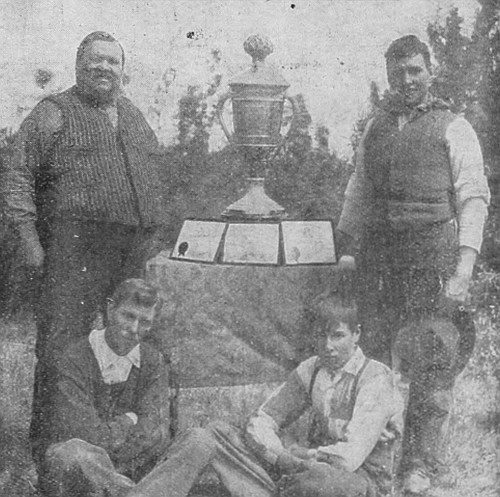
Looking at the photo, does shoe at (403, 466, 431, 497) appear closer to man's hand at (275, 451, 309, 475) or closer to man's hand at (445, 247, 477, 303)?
man's hand at (275, 451, 309, 475)

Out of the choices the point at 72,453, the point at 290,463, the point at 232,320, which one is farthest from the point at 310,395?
the point at 72,453

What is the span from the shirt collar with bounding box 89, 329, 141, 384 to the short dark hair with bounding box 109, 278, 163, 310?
0.58ft

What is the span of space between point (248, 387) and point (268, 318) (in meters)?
0.32

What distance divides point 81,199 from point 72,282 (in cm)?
37

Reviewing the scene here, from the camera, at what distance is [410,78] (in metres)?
4.99

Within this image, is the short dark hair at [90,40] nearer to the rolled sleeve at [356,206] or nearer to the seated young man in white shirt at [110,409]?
the seated young man in white shirt at [110,409]

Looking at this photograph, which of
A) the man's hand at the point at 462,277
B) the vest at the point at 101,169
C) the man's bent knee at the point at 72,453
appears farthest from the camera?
the man's hand at the point at 462,277

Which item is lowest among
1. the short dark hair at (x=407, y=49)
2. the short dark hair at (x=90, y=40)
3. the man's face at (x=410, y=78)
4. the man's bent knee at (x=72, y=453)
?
the man's bent knee at (x=72, y=453)

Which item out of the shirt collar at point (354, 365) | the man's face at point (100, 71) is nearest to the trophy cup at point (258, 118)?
the man's face at point (100, 71)

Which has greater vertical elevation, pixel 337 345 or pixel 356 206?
pixel 356 206

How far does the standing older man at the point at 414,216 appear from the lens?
16.1 ft

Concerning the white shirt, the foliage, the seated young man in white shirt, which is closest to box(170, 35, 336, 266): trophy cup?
the white shirt

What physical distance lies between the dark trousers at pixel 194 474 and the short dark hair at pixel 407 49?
1.85 metres

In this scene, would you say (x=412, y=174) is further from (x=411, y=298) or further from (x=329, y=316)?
(x=329, y=316)
